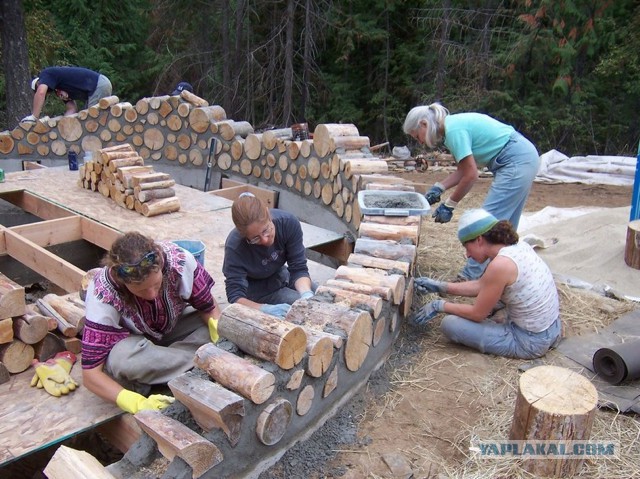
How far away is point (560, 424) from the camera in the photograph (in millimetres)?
2160

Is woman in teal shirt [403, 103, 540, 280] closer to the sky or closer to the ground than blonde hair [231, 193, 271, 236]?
closer to the sky

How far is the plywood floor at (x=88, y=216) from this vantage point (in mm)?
2453

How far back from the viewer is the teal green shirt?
3564 millimetres

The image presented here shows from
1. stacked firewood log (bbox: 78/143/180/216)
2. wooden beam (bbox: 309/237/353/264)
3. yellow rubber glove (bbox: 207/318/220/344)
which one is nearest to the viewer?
yellow rubber glove (bbox: 207/318/220/344)

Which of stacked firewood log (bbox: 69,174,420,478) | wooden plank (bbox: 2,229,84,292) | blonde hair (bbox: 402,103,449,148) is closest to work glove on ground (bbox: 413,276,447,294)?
stacked firewood log (bbox: 69,174,420,478)

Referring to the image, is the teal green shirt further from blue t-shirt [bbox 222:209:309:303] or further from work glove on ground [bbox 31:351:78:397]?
work glove on ground [bbox 31:351:78:397]

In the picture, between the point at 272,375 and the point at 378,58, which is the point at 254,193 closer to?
the point at 272,375

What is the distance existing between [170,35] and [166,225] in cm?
1056

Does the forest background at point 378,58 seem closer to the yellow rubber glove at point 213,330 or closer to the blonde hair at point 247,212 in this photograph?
the blonde hair at point 247,212

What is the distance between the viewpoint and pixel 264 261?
3221 mm

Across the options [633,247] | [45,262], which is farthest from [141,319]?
[633,247]

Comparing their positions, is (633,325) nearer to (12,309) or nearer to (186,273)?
(186,273)

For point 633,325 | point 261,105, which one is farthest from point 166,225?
point 261,105

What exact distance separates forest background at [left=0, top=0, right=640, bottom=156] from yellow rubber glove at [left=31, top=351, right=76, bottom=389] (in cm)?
863
